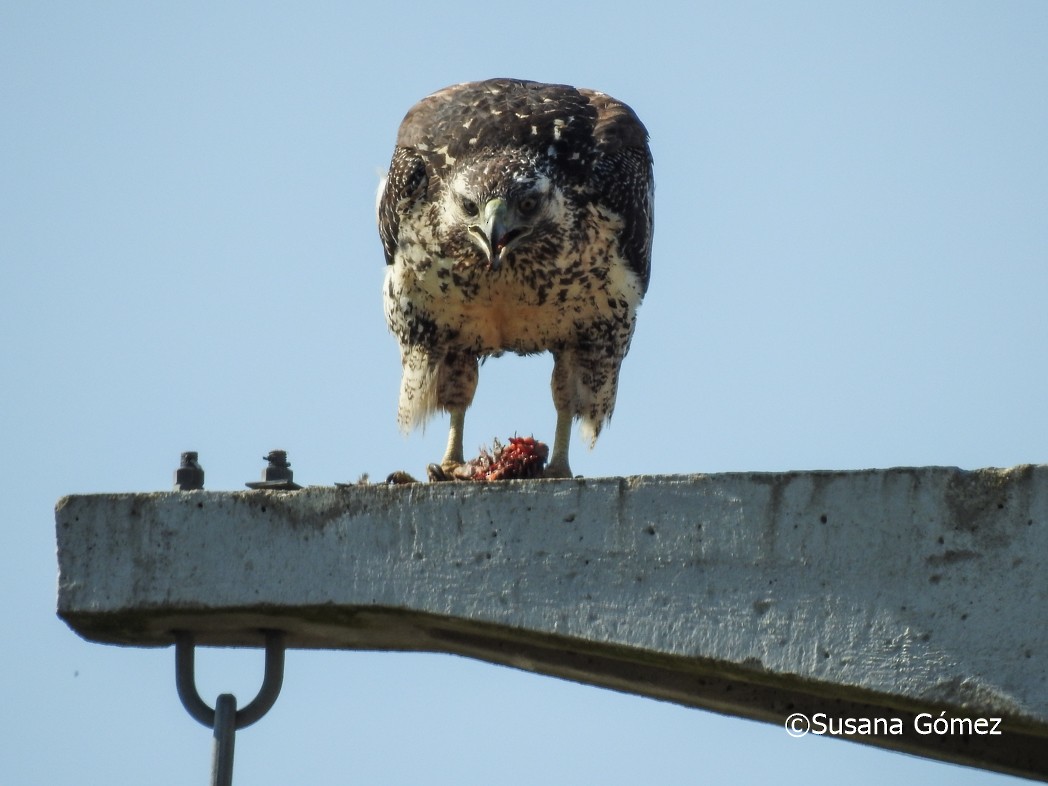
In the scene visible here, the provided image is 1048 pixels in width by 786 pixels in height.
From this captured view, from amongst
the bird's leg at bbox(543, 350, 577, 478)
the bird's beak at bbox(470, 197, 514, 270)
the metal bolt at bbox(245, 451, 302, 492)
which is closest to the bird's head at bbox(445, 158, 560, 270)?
the bird's beak at bbox(470, 197, 514, 270)

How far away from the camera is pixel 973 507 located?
16.8 ft

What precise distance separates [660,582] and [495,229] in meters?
3.04

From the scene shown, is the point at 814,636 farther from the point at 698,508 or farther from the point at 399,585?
the point at 399,585

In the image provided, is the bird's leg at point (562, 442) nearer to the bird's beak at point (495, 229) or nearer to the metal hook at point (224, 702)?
the bird's beak at point (495, 229)

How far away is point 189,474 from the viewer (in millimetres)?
5941

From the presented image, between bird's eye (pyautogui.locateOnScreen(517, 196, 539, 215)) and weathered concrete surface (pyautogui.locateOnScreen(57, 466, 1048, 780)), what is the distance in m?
2.76

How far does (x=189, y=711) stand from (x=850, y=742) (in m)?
1.97

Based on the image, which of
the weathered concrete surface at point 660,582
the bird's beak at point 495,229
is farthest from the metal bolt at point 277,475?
the bird's beak at point 495,229

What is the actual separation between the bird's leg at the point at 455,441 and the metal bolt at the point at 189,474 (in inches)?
112

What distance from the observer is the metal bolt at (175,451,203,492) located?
233 inches

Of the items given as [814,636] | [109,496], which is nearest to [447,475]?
[109,496]

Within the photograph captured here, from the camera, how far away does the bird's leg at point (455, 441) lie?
8812mm

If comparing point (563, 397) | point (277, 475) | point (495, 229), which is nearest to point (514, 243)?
point (495, 229)

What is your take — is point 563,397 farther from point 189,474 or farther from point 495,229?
point 189,474
